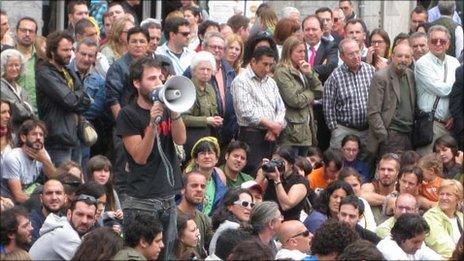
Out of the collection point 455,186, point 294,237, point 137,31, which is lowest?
point 294,237

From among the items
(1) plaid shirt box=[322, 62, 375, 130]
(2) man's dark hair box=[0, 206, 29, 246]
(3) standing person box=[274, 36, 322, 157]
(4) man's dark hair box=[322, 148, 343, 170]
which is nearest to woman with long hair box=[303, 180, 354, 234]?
(4) man's dark hair box=[322, 148, 343, 170]

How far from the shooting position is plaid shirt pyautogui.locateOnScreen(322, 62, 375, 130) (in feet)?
61.5

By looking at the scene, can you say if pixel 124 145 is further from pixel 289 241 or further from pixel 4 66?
pixel 4 66

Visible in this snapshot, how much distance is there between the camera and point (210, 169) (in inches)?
654

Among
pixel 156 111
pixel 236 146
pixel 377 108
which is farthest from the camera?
pixel 377 108

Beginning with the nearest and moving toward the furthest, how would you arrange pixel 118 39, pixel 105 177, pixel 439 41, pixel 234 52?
1. pixel 105 177
2. pixel 118 39
3. pixel 234 52
4. pixel 439 41

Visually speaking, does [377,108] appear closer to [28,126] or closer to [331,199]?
[331,199]

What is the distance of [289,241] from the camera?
14539 millimetres

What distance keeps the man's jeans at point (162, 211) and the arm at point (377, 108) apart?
5.15 metres

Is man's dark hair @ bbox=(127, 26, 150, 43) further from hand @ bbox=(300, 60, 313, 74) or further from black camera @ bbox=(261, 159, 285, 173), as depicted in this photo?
black camera @ bbox=(261, 159, 285, 173)

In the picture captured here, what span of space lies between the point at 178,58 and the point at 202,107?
120 centimetres

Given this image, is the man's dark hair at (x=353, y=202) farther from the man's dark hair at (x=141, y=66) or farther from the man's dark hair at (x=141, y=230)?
the man's dark hair at (x=141, y=230)

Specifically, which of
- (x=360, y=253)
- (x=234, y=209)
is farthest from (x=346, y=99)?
(x=360, y=253)

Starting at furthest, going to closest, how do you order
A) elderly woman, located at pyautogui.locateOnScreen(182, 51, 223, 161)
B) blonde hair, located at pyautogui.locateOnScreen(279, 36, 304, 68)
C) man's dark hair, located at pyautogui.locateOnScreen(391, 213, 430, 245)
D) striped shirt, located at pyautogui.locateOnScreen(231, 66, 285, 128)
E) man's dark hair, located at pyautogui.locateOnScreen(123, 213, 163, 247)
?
1. blonde hair, located at pyautogui.locateOnScreen(279, 36, 304, 68)
2. striped shirt, located at pyautogui.locateOnScreen(231, 66, 285, 128)
3. elderly woman, located at pyautogui.locateOnScreen(182, 51, 223, 161)
4. man's dark hair, located at pyautogui.locateOnScreen(391, 213, 430, 245)
5. man's dark hair, located at pyautogui.locateOnScreen(123, 213, 163, 247)
